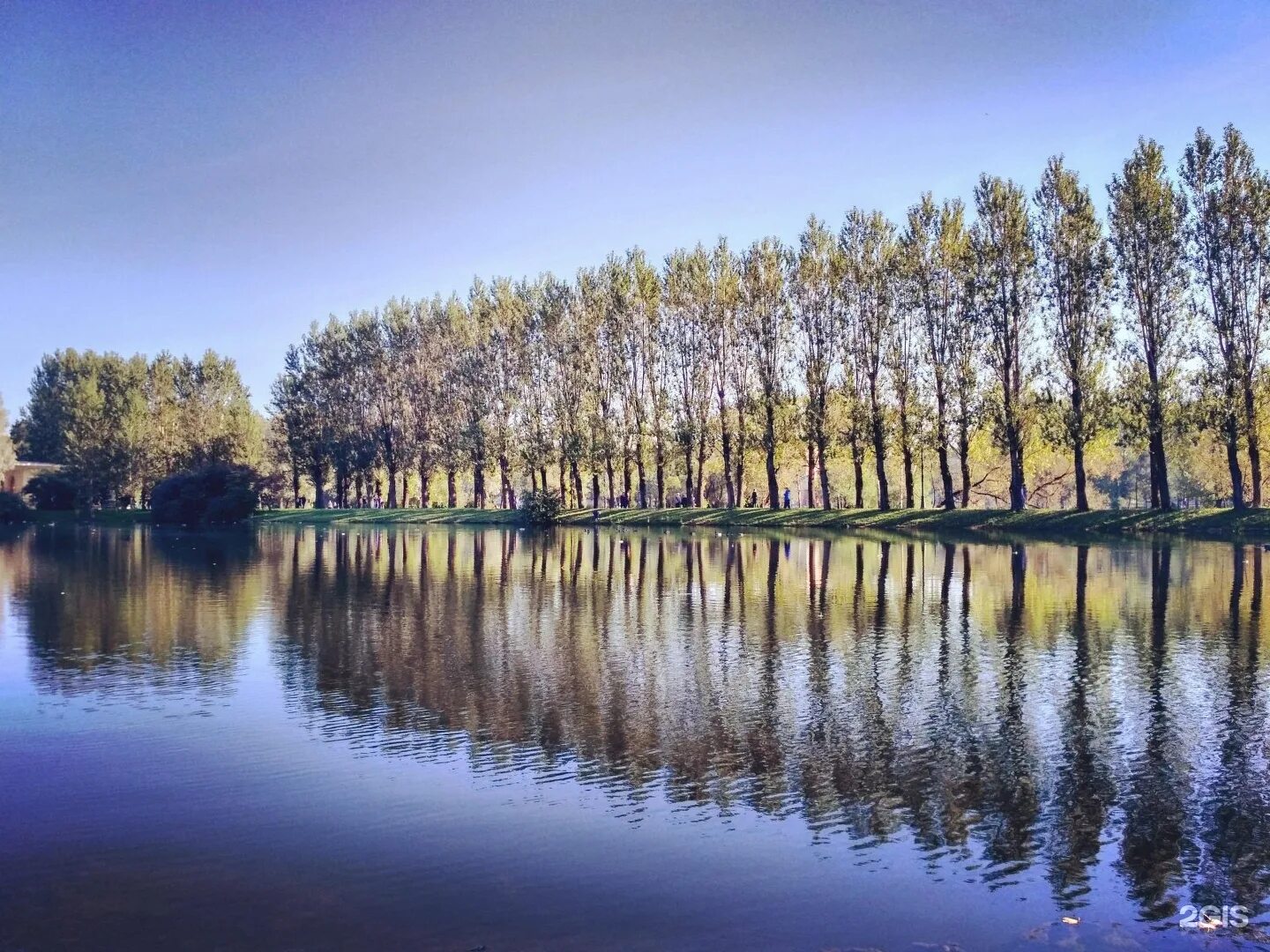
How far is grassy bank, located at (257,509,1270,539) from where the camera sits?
2274 inches

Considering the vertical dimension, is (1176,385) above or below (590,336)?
below

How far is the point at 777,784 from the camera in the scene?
12156mm

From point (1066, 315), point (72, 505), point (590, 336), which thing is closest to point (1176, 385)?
point (1066, 315)

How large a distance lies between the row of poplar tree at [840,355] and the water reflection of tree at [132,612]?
4495 centimetres

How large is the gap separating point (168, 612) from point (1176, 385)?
59016 mm

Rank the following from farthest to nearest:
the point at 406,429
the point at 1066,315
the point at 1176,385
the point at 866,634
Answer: the point at 406,429, the point at 1066,315, the point at 1176,385, the point at 866,634

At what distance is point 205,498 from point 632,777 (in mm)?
89699

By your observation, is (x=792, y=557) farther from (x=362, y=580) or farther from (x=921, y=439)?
(x=921, y=439)

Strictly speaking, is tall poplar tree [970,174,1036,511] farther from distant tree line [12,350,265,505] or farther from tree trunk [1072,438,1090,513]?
distant tree line [12,350,265,505]

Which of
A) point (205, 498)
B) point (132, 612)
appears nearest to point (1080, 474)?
point (132, 612)

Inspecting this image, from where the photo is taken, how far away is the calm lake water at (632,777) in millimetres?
8758

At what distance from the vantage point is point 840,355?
3150 inches

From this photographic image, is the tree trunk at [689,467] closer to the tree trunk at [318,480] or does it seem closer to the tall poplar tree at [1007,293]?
the tall poplar tree at [1007,293]

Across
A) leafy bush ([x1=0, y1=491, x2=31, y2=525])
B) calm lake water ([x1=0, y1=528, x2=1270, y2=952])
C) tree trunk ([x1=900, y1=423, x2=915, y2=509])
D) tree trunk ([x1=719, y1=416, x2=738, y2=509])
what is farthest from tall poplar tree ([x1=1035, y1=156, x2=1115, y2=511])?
leafy bush ([x1=0, y1=491, x2=31, y2=525])
